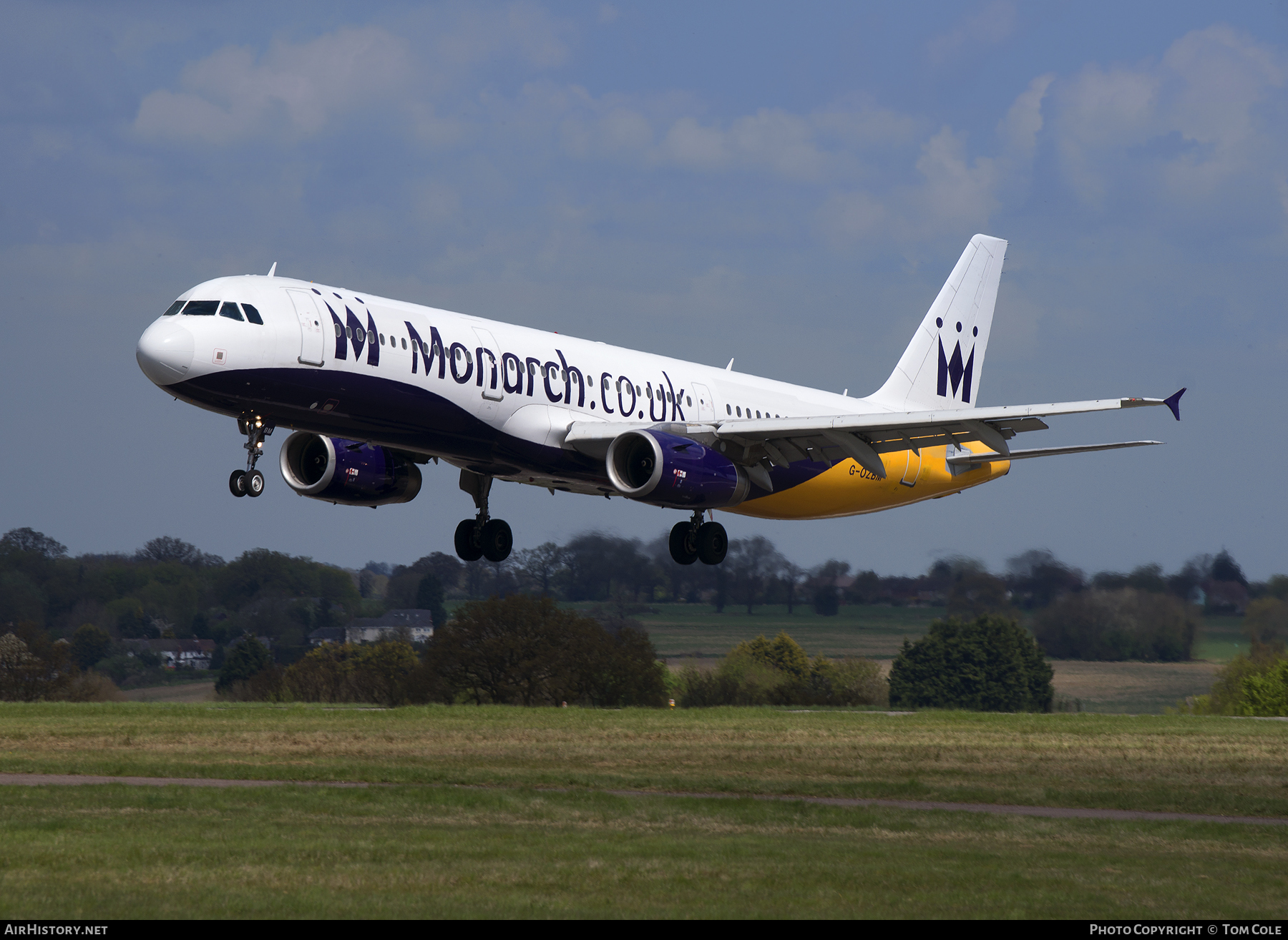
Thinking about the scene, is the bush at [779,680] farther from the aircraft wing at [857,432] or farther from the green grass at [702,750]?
the aircraft wing at [857,432]

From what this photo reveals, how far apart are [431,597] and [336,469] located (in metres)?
58.9

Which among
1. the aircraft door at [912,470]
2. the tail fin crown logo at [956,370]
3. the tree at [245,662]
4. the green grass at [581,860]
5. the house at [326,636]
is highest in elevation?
the tail fin crown logo at [956,370]

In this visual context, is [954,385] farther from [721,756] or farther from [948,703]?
[948,703]

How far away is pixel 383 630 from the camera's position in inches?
3627

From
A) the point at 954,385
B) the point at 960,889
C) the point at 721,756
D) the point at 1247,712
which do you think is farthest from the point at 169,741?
the point at 1247,712

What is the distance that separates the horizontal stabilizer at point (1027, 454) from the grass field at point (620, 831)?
8022mm

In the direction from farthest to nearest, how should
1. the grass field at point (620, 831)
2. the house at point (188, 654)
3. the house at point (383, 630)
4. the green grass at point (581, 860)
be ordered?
the house at point (188, 654) < the house at point (383, 630) < the grass field at point (620, 831) < the green grass at point (581, 860)

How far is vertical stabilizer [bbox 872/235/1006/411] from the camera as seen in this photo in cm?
4525

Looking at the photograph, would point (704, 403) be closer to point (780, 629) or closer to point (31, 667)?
point (780, 629)

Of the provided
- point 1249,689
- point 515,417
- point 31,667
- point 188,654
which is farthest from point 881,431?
point 188,654

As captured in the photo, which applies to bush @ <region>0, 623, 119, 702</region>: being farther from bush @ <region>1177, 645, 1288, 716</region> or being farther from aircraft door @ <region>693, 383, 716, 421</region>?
bush @ <region>1177, 645, 1288, 716</region>

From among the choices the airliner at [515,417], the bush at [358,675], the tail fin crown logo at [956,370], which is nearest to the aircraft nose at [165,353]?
the airliner at [515,417]

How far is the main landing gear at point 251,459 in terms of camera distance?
2739 cm

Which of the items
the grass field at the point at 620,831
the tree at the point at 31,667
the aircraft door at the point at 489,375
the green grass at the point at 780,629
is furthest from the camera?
the tree at the point at 31,667
